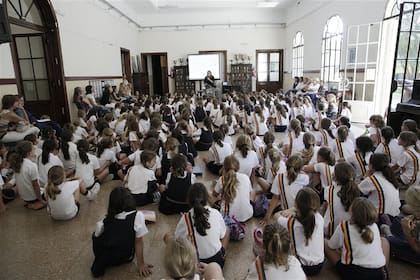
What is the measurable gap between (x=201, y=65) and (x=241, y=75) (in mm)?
1831

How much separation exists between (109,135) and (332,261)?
2867 mm

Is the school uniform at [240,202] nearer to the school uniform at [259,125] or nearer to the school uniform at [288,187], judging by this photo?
the school uniform at [288,187]

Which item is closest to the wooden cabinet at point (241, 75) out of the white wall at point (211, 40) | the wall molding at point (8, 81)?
the white wall at point (211, 40)

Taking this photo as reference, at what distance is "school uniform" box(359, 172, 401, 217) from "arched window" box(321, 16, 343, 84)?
7.06 meters

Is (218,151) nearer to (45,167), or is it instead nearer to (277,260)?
(45,167)

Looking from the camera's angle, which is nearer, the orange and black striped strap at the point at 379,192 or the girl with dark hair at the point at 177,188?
the orange and black striped strap at the point at 379,192

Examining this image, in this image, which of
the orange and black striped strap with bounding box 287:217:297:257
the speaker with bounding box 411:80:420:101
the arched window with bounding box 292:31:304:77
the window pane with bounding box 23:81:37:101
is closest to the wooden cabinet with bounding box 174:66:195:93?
the arched window with bounding box 292:31:304:77

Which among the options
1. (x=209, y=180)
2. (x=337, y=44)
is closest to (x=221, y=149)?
(x=209, y=180)

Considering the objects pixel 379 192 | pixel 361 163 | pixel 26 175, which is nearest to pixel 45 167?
pixel 26 175

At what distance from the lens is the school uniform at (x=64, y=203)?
8.59 ft

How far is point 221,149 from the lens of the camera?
370 cm

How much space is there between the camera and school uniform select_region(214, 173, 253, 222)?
2.44 meters

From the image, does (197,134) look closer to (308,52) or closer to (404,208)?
(404,208)

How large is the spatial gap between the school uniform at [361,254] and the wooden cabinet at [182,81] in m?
12.0
